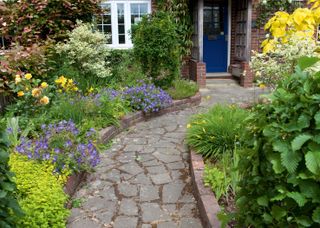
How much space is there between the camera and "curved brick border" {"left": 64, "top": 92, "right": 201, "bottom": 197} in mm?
3694

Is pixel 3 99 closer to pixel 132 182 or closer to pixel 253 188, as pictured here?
pixel 132 182

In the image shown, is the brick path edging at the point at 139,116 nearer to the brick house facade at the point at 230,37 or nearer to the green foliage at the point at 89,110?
the green foliage at the point at 89,110

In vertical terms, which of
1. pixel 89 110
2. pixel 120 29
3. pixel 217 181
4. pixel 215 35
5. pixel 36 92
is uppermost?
pixel 120 29

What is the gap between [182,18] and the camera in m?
10.0

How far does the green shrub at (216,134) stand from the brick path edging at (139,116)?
137 cm

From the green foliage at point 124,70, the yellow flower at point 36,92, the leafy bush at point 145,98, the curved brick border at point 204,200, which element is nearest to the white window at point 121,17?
the green foliage at point 124,70

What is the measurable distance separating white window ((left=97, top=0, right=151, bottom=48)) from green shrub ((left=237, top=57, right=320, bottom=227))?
28.4ft

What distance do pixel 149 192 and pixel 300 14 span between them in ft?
8.96

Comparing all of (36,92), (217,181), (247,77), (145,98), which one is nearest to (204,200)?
(217,181)

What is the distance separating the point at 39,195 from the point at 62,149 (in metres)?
1.03

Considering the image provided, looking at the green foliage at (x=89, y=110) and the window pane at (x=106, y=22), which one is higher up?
the window pane at (x=106, y=22)

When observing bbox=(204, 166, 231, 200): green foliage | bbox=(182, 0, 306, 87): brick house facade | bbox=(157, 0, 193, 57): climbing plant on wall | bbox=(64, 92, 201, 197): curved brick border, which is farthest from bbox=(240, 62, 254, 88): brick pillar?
bbox=(204, 166, 231, 200): green foliage

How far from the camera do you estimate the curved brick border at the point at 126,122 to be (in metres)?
3.69

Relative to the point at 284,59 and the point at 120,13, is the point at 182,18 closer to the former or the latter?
the point at 120,13
